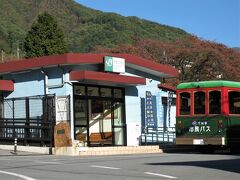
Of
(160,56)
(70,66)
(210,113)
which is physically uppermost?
(160,56)

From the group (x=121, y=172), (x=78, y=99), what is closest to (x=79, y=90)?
(x=78, y=99)

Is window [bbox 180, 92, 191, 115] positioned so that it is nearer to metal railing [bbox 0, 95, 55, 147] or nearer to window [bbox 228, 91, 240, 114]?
window [bbox 228, 91, 240, 114]

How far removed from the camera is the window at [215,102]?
819 inches

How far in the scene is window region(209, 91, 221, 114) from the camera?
2081 cm

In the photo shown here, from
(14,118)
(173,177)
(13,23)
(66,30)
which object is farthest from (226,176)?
(13,23)

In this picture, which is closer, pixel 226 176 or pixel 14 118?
pixel 226 176

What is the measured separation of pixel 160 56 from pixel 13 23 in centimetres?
4527

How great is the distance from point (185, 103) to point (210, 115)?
4.70 ft

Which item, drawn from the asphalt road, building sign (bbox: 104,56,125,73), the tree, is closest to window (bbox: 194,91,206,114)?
building sign (bbox: 104,56,125,73)

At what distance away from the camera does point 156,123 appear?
29156mm

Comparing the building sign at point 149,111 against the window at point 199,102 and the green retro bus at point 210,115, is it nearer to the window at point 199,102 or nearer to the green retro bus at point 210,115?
the green retro bus at point 210,115

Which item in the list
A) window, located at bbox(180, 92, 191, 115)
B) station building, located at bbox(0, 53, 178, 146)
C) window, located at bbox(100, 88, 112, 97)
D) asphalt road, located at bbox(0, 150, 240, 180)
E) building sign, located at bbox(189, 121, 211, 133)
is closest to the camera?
asphalt road, located at bbox(0, 150, 240, 180)

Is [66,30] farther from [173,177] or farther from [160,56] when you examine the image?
[173,177]

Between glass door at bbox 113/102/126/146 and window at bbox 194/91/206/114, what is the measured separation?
6485 millimetres
